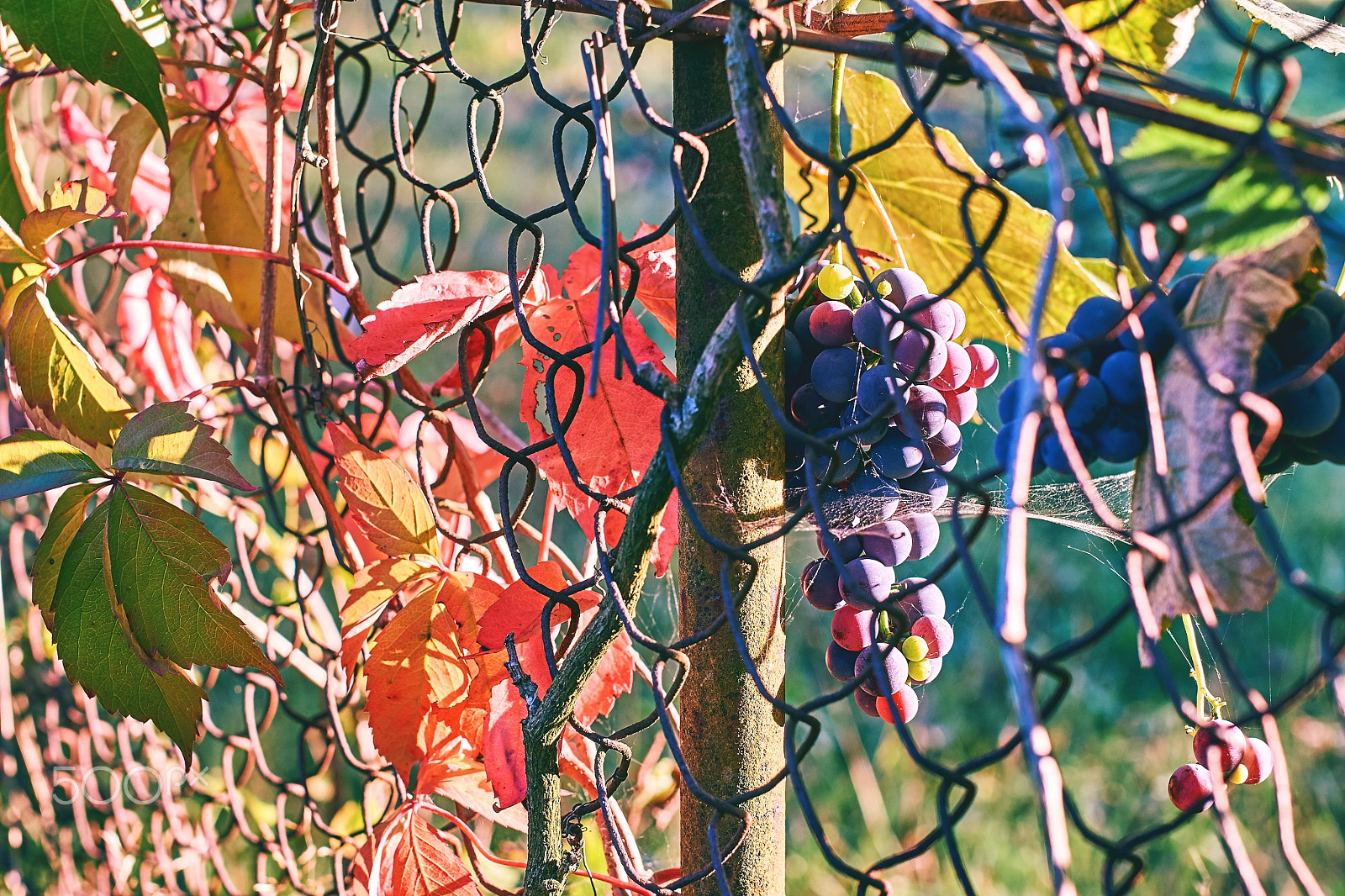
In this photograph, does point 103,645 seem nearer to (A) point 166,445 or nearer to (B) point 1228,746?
(A) point 166,445

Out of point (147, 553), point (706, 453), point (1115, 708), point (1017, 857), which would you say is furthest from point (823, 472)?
point (1115, 708)

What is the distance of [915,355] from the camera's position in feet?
1.61

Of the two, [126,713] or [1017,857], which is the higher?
[126,713]

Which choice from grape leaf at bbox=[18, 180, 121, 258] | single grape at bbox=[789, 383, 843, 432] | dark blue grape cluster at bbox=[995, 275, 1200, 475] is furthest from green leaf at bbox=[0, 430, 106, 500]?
dark blue grape cluster at bbox=[995, 275, 1200, 475]

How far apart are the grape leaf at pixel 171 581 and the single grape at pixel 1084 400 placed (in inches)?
18.4

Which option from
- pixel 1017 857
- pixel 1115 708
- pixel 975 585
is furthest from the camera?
pixel 1115 708

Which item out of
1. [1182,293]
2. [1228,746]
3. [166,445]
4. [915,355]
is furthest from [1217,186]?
[166,445]

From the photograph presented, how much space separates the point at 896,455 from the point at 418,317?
0.28 m

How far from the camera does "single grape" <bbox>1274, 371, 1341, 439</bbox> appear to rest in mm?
342

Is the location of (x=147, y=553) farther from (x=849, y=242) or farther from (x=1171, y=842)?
(x=1171, y=842)

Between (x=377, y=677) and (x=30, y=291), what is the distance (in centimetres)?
34

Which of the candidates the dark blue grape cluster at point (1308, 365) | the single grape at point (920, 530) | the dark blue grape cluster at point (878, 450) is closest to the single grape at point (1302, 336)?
the dark blue grape cluster at point (1308, 365)

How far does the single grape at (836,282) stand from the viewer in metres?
0.53

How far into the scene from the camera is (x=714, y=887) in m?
0.54
